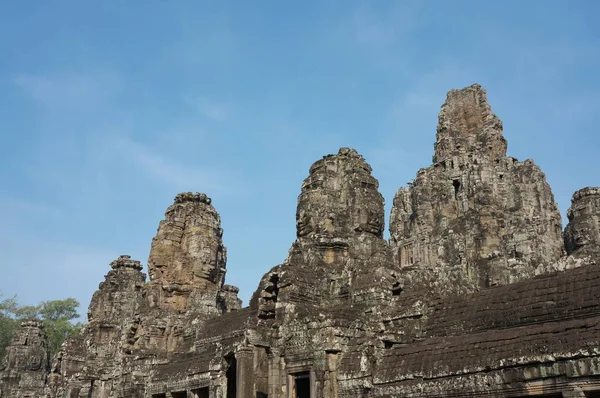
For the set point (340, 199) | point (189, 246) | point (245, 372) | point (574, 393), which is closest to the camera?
point (574, 393)

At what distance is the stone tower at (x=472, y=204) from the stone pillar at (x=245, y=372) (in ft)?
59.9

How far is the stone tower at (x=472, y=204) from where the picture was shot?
3738 cm

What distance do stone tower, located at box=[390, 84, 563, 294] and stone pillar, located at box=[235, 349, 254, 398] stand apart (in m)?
18.3

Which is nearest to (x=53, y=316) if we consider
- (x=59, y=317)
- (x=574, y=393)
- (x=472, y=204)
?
(x=59, y=317)

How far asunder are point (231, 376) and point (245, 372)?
1783mm

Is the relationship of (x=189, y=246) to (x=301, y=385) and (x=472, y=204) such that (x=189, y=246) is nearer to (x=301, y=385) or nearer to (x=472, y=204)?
(x=301, y=385)

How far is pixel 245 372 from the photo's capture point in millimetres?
16875

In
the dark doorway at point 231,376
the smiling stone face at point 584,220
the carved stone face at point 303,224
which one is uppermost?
the smiling stone face at point 584,220

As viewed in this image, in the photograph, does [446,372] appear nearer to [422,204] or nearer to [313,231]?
[313,231]

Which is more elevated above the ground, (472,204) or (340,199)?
(472,204)

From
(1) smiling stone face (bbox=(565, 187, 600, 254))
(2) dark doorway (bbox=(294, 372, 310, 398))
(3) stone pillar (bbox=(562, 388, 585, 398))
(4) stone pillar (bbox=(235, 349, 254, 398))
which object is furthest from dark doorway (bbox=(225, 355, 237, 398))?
(1) smiling stone face (bbox=(565, 187, 600, 254))

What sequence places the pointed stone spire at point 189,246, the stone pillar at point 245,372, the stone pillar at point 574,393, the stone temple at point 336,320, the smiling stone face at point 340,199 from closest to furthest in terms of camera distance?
the stone pillar at point 574,393
the stone temple at point 336,320
the stone pillar at point 245,372
the smiling stone face at point 340,199
the pointed stone spire at point 189,246

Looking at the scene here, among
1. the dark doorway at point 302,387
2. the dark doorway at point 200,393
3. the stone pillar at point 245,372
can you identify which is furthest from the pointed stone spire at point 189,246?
the dark doorway at point 302,387

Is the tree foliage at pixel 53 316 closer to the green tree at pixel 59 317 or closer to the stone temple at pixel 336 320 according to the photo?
the green tree at pixel 59 317
